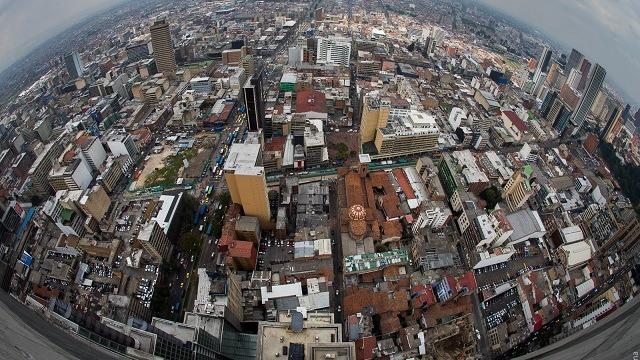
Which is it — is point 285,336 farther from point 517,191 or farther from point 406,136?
point 406,136

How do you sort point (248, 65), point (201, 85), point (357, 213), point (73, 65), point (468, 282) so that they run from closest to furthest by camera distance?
point (468, 282)
point (357, 213)
point (201, 85)
point (248, 65)
point (73, 65)

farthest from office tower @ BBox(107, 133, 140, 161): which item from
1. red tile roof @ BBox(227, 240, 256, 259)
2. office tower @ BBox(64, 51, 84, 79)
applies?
office tower @ BBox(64, 51, 84, 79)

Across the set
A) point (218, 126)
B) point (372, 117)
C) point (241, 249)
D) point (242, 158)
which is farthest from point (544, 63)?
point (241, 249)

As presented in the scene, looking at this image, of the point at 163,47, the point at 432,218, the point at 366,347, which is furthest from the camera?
the point at 163,47

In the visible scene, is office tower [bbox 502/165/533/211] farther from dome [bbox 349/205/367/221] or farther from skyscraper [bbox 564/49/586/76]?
skyscraper [bbox 564/49/586/76]

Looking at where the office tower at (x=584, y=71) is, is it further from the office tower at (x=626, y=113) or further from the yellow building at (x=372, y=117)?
the yellow building at (x=372, y=117)

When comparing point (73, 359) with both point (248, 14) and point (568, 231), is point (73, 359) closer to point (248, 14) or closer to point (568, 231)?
point (568, 231)

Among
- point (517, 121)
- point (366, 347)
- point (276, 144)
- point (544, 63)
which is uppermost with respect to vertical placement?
point (544, 63)

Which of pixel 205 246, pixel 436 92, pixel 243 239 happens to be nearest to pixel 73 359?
pixel 243 239
